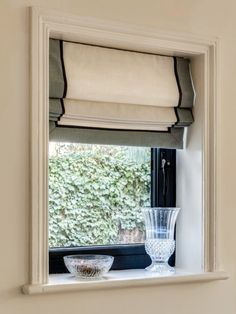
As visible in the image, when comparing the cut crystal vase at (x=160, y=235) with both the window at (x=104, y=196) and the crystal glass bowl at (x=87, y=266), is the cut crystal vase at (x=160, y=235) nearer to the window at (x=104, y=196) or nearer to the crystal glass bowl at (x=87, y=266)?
the window at (x=104, y=196)

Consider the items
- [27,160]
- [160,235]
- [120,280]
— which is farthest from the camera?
[160,235]

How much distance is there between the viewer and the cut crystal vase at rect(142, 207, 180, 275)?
221 centimetres

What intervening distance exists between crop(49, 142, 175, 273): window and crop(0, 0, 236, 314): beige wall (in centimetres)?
23

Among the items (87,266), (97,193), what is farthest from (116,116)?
(87,266)

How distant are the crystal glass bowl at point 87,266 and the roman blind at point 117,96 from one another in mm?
452

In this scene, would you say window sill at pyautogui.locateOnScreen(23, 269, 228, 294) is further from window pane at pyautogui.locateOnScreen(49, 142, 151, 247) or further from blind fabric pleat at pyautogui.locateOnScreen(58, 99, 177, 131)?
blind fabric pleat at pyautogui.locateOnScreen(58, 99, 177, 131)

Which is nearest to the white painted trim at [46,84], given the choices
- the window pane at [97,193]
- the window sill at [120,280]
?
the window sill at [120,280]

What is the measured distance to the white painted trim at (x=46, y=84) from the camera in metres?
1.87

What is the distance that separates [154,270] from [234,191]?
0.46 m

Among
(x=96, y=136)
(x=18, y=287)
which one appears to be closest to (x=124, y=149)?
(x=96, y=136)

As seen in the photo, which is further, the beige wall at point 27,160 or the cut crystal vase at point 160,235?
the cut crystal vase at point 160,235

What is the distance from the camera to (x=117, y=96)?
213 cm

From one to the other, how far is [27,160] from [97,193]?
0.43 metres

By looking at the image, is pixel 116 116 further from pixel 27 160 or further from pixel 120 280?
pixel 120 280
